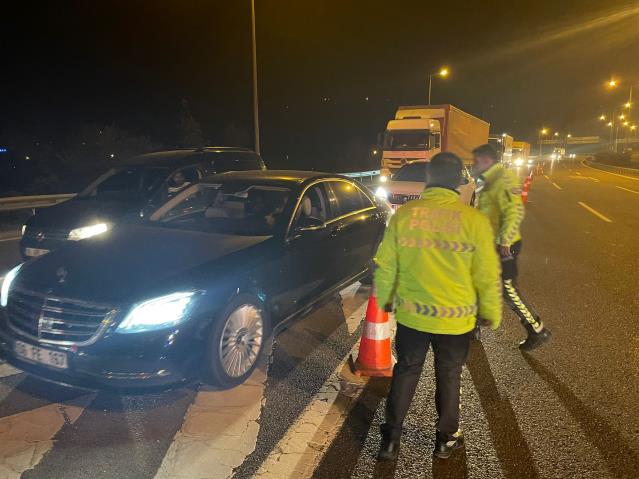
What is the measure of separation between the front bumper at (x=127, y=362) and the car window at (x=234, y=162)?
5.62 metres

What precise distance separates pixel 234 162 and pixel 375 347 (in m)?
5.96

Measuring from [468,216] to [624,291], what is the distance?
4785mm

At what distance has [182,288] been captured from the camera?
333 centimetres

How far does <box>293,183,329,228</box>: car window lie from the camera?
14.8 feet

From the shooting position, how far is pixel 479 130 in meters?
Answer: 27.5

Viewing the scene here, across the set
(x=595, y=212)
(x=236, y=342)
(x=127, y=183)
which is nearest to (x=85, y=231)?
(x=127, y=183)

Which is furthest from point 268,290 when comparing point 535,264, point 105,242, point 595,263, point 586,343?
point 595,263

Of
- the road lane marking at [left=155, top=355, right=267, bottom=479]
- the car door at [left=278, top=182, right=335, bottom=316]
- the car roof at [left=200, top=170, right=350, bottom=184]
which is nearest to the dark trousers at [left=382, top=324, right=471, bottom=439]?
the road lane marking at [left=155, top=355, right=267, bottom=479]

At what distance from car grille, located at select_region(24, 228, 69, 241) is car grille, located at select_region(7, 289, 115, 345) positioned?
3116 mm

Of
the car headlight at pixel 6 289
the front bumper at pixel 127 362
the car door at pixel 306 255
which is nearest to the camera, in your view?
the front bumper at pixel 127 362

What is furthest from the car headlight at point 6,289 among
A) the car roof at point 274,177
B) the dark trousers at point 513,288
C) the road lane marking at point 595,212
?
the road lane marking at point 595,212

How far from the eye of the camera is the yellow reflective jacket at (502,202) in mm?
4059

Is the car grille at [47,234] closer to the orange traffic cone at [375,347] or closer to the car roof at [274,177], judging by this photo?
the car roof at [274,177]

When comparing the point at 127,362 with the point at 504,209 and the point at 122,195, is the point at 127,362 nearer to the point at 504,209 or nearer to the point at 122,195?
the point at 504,209
